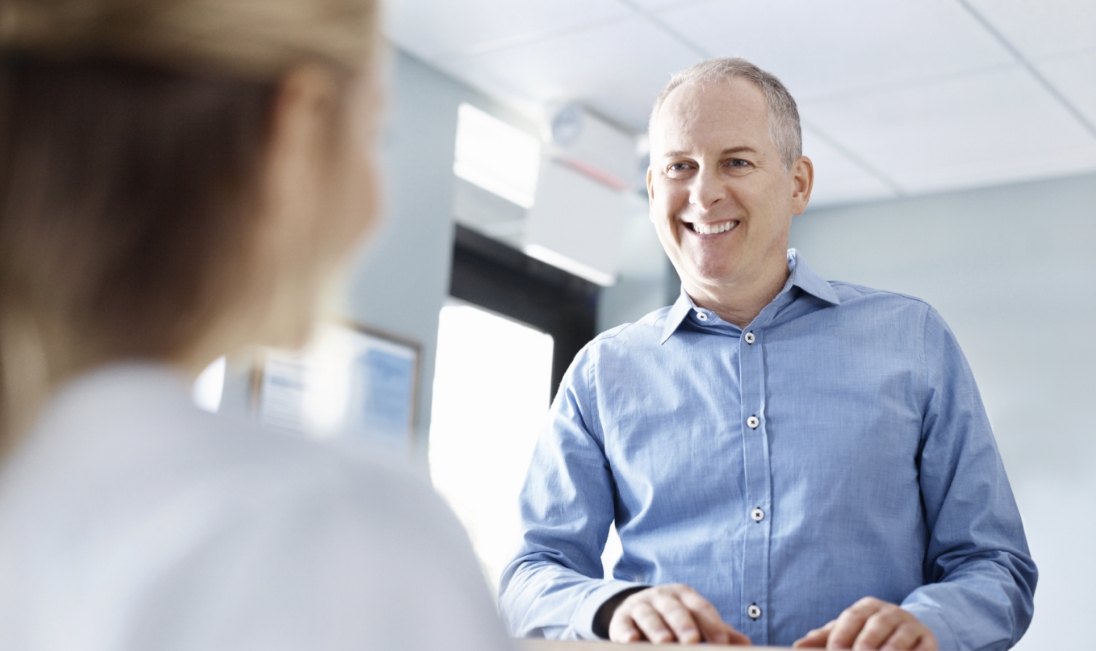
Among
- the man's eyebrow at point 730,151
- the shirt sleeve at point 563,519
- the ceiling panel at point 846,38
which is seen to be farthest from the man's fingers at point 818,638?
the ceiling panel at point 846,38

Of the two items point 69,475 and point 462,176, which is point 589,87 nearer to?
point 462,176

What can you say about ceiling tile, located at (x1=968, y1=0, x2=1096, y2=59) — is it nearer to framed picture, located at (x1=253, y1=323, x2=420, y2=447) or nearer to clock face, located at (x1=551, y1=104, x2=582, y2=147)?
clock face, located at (x1=551, y1=104, x2=582, y2=147)

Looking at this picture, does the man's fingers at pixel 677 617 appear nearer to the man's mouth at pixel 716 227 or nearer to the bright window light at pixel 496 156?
the man's mouth at pixel 716 227

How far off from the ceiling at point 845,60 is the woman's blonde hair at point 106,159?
2866mm

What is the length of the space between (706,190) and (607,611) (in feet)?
2.08

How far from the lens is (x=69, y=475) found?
0.44 meters

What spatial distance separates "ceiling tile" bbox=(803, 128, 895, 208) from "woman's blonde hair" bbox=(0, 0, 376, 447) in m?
3.69

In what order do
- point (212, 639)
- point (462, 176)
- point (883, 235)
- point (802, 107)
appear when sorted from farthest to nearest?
point (883, 235), point (462, 176), point (802, 107), point (212, 639)

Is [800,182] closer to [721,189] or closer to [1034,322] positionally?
[721,189]

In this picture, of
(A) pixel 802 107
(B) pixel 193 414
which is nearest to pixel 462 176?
(A) pixel 802 107

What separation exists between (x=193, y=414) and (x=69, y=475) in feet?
0.15

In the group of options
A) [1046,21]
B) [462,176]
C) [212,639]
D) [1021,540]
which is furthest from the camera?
[462,176]

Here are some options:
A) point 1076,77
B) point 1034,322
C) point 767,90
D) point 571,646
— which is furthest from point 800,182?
point 1034,322

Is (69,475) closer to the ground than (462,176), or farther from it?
closer to the ground
